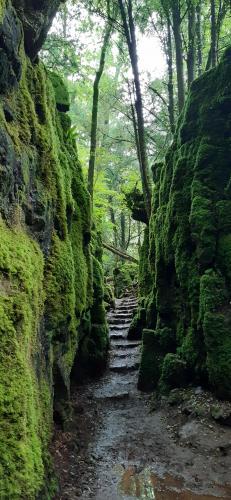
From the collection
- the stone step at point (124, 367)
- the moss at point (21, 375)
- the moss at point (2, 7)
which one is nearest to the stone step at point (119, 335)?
the stone step at point (124, 367)

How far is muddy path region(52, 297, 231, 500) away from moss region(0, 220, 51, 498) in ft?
3.67

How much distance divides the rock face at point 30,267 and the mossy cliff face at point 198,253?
2.66m

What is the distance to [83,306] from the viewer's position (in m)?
8.85

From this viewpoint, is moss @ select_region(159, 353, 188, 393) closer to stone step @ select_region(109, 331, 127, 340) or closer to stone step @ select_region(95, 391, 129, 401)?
stone step @ select_region(95, 391, 129, 401)

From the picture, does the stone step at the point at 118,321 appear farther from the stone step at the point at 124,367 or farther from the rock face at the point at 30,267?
the rock face at the point at 30,267

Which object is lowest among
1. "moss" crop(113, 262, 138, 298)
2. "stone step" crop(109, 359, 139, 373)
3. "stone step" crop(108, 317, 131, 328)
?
"stone step" crop(109, 359, 139, 373)

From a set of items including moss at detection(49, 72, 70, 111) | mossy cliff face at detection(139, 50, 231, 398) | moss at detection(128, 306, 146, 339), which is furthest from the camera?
moss at detection(128, 306, 146, 339)

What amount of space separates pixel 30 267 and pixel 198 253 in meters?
5.00

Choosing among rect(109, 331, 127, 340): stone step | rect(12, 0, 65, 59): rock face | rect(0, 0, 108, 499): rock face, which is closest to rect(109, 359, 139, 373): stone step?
rect(109, 331, 127, 340): stone step

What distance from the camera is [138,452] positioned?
22.3 ft

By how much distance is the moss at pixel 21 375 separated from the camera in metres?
3.43

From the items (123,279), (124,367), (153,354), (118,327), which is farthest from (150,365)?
Answer: (123,279)

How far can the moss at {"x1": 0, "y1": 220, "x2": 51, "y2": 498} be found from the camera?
11.3ft

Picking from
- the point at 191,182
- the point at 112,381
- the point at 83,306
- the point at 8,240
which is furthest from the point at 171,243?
the point at 8,240
